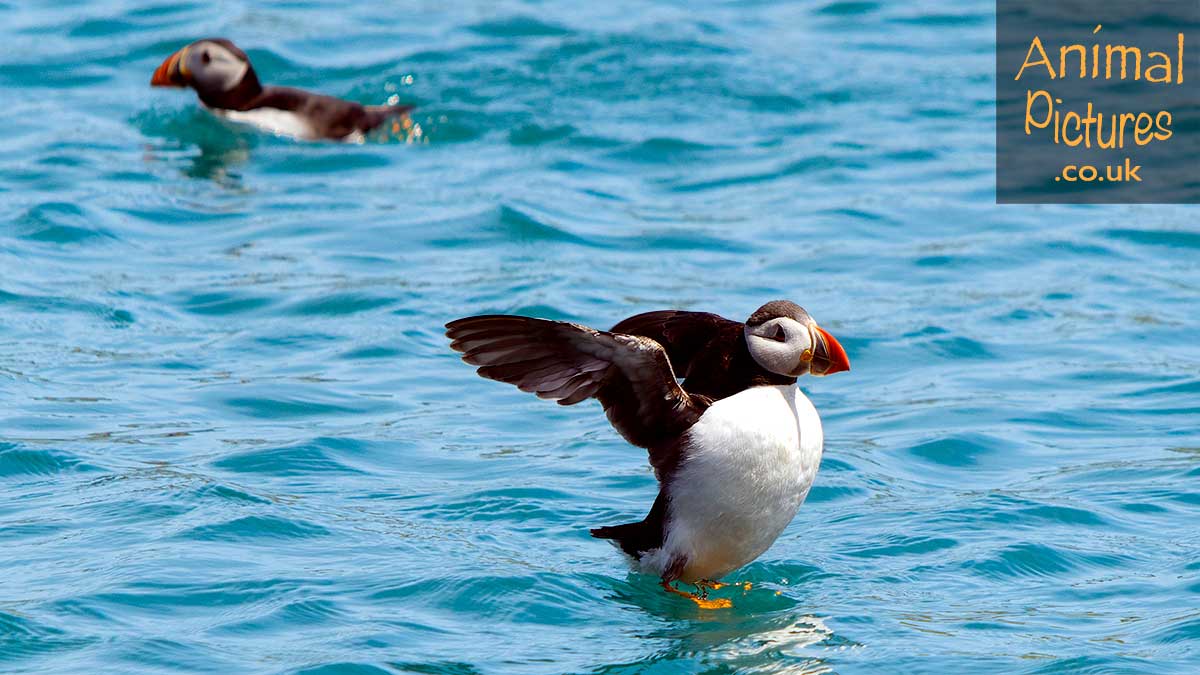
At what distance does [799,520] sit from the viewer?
21.0ft

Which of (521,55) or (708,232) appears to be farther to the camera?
(521,55)

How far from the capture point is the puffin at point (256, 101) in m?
12.2

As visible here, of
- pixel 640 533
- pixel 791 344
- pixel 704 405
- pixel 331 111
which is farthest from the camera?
pixel 331 111

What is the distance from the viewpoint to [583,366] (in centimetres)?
506

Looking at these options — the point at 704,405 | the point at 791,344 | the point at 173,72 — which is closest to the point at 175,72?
the point at 173,72

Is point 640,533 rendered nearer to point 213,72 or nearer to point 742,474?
point 742,474

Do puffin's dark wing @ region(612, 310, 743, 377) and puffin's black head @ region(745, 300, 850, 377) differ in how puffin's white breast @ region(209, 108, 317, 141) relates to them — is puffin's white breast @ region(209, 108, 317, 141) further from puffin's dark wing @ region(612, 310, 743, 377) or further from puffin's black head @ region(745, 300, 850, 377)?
puffin's black head @ region(745, 300, 850, 377)

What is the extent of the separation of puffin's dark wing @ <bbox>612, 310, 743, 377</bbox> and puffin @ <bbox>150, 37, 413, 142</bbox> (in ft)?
22.8

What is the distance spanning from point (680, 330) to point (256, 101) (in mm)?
7699

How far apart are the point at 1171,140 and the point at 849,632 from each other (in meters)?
8.13

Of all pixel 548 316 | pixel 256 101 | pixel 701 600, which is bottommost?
pixel 701 600

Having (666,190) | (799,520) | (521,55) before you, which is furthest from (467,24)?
(799,520)

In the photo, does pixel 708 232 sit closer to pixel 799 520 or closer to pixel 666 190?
pixel 666 190

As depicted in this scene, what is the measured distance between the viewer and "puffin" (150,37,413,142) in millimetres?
12156
